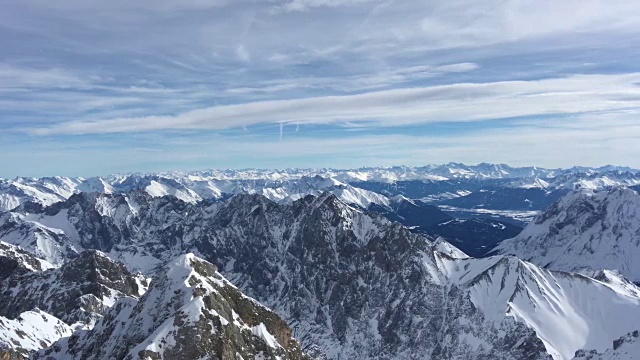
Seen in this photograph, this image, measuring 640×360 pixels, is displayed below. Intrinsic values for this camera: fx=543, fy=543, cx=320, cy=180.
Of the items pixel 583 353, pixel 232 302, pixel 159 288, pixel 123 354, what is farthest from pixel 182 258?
pixel 583 353

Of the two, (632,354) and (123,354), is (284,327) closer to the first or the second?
(123,354)

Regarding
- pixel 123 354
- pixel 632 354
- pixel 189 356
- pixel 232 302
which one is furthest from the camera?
pixel 632 354

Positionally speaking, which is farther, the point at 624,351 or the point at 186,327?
the point at 624,351

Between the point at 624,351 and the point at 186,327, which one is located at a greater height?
the point at 186,327

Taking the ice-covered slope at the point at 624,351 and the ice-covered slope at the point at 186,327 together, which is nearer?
the ice-covered slope at the point at 186,327

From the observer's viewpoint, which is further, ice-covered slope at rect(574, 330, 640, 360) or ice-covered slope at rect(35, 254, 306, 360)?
ice-covered slope at rect(574, 330, 640, 360)

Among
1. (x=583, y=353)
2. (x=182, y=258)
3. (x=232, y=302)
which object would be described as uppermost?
(x=182, y=258)

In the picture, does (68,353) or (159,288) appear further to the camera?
(68,353)

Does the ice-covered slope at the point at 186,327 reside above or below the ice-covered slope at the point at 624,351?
above
